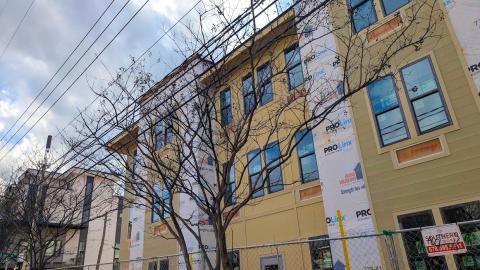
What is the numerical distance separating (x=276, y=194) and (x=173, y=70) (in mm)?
5342

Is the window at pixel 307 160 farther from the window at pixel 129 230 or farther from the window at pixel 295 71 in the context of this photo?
the window at pixel 129 230

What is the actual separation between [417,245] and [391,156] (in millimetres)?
2080

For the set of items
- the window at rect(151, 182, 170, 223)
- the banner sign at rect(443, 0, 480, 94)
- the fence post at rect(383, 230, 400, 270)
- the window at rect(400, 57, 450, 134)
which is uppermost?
the banner sign at rect(443, 0, 480, 94)

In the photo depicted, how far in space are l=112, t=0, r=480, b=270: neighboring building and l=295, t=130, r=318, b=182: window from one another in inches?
1.2

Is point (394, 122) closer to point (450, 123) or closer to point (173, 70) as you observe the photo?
point (450, 123)

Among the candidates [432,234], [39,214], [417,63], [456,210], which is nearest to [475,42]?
[417,63]

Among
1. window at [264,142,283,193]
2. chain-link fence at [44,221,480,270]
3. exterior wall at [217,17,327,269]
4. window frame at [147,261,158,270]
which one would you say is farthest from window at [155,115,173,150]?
window frame at [147,261,158,270]

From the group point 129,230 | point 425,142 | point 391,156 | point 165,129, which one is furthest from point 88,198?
point 425,142

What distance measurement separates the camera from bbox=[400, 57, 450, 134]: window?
28.7 ft

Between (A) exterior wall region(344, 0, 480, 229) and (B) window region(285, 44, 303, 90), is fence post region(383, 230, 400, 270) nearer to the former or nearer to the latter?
(A) exterior wall region(344, 0, 480, 229)

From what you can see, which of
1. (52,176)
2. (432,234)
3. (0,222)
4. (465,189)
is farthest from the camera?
(0,222)

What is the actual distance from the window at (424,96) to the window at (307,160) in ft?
11.3

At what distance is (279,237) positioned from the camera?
1188 centimetres

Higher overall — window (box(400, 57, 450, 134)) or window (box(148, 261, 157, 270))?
window (box(400, 57, 450, 134))
